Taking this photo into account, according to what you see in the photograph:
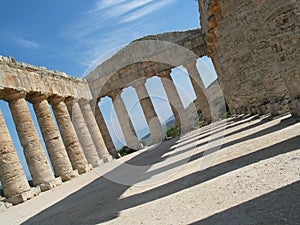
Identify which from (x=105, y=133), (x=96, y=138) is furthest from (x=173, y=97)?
(x=96, y=138)

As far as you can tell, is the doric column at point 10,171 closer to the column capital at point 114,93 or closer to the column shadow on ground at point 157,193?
the column shadow on ground at point 157,193

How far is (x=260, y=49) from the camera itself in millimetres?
9859

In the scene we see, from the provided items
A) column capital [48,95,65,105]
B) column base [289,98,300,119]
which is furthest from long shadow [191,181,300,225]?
column capital [48,95,65,105]

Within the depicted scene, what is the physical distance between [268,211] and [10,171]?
12.5 meters

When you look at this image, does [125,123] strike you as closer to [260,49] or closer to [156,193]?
[260,49]

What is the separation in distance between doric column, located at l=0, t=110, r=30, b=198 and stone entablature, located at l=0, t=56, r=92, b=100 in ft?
9.00

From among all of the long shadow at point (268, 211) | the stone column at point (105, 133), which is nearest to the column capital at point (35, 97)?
the stone column at point (105, 133)

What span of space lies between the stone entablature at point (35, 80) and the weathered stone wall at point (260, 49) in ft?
33.2

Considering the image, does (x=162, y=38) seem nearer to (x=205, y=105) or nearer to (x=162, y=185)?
(x=205, y=105)

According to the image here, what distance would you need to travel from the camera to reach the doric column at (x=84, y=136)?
21594mm

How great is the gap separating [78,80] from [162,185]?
774 inches

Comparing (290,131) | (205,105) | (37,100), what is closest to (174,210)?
(290,131)

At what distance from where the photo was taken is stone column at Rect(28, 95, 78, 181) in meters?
16.9

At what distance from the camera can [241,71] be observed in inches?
559
